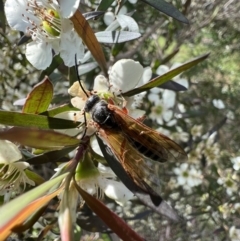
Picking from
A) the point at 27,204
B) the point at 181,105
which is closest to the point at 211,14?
the point at 181,105

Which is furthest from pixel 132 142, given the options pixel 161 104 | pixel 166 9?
pixel 161 104

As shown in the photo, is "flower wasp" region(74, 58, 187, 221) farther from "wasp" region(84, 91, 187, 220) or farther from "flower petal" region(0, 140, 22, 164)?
"flower petal" region(0, 140, 22, 164)

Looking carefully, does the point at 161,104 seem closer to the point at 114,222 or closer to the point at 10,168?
the point at 10,168

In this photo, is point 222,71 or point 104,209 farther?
point 222,71

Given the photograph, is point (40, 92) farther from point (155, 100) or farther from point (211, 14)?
point (211, 14)

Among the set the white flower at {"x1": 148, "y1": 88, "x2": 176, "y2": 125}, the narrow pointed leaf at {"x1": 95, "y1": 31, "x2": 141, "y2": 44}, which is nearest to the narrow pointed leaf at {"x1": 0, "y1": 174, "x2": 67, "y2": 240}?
the narrow pointed leaf at {"x1": 95, "y1": 31, "x2": 141, "y2": 44}

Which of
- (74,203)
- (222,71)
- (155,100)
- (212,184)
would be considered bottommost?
(222,71)
